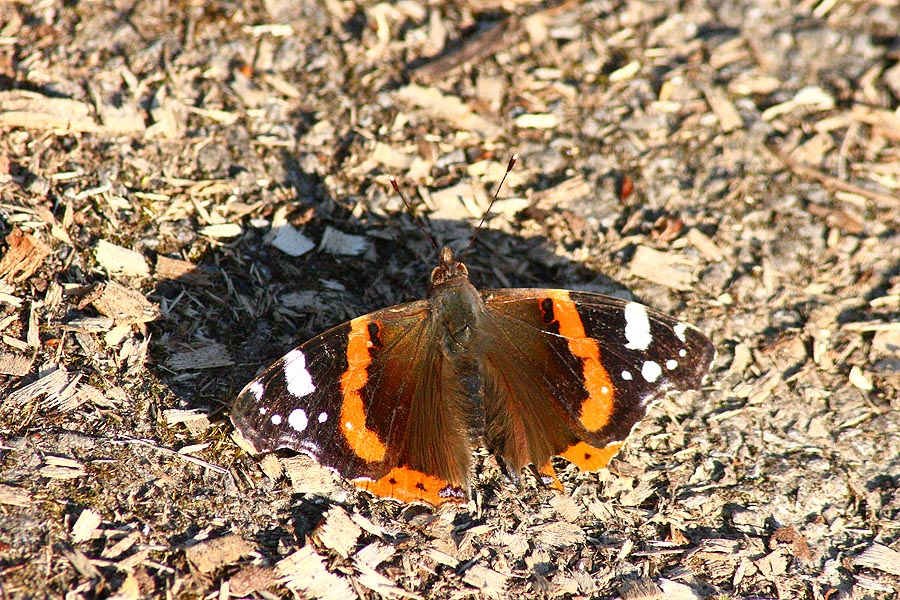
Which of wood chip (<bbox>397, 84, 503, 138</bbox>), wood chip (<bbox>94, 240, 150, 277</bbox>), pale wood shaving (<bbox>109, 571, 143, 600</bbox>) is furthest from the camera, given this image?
wood chip (<bbox>397, 84, 503, 138</bbox>)

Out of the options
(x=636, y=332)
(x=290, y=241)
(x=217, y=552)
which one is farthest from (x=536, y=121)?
(x=217, y=552)

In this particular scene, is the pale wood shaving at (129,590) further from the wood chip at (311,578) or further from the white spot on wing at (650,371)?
the white spot on wing at (650,371)

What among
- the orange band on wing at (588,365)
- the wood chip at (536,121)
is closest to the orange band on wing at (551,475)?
the orange band on wing at (588,365)

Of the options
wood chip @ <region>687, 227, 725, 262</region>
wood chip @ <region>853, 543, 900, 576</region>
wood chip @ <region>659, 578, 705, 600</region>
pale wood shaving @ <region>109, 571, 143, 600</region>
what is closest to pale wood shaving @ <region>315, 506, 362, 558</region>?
pale wood shaving @ <region>109, 571, 143, 600</region>

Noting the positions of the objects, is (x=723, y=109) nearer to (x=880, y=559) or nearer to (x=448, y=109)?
(x=448, y=109)

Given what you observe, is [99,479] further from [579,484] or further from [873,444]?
[873,444]

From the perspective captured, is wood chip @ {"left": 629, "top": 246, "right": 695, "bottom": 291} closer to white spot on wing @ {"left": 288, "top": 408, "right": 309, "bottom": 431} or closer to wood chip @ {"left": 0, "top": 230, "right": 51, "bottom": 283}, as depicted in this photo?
white spot on wing @ {"left": 288, "top": 408, "right": 309, "bottom": 431}
